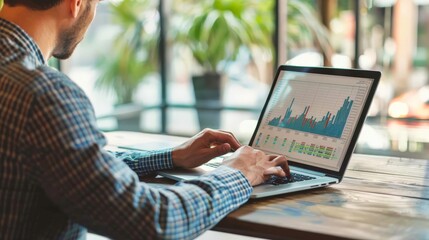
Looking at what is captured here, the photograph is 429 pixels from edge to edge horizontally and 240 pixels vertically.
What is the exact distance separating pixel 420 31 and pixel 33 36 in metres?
3.20

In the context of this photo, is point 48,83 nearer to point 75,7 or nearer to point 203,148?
point 75,7

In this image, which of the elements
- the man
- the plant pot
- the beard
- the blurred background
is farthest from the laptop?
the plant pot

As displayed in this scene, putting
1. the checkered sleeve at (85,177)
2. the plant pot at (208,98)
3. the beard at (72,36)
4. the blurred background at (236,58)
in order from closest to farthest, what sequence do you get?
1. the checkered sleeve at (85,177)
2. the beard at (72,36)
3. the blurred background at (236,58)
4. the plant pot at (208,98)

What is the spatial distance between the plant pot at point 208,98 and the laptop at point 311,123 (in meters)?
2.88

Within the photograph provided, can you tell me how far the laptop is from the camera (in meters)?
1.54

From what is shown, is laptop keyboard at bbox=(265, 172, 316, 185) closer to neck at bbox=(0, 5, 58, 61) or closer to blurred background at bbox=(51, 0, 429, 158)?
neck at bbox=(0, 5, 58, 61)

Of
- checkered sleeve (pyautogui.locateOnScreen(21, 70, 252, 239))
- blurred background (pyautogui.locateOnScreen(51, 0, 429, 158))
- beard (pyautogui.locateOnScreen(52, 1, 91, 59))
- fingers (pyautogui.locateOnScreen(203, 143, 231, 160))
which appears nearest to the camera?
checkered sleeve (pyautogui.locateOnScreen(21, 70, 252, 239))

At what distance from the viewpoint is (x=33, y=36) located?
1.31m

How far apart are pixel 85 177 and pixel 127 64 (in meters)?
3.75

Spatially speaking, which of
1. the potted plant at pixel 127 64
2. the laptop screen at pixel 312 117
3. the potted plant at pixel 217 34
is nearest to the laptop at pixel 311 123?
the laptop screen at pixel 312 117

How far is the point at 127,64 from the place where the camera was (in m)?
4.78

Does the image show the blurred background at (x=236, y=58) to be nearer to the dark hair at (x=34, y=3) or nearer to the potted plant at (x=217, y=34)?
the potted plant at (x=217, y=34)

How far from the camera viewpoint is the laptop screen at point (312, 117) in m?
1.56

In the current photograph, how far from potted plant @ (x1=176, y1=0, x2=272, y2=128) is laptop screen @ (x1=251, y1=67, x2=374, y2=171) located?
251 centimetres
